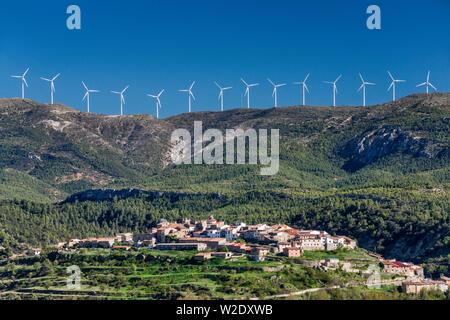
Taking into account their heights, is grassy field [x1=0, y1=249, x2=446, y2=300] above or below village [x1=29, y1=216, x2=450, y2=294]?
below

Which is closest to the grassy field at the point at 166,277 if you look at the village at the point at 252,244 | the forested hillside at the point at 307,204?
the village at the point at 252,244

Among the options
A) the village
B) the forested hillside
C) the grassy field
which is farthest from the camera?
the forested hillside

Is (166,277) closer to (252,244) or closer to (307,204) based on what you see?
(252,244)

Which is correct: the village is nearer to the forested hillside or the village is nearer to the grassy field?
the grassy field

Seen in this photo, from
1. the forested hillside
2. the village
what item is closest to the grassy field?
the village

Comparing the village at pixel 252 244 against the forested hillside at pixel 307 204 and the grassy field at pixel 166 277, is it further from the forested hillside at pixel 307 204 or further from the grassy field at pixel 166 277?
the forested hillside at pixel 307 204

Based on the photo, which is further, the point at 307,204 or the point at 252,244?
the point at 307,204

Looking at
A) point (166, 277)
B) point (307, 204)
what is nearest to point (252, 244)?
point (166, 277)
